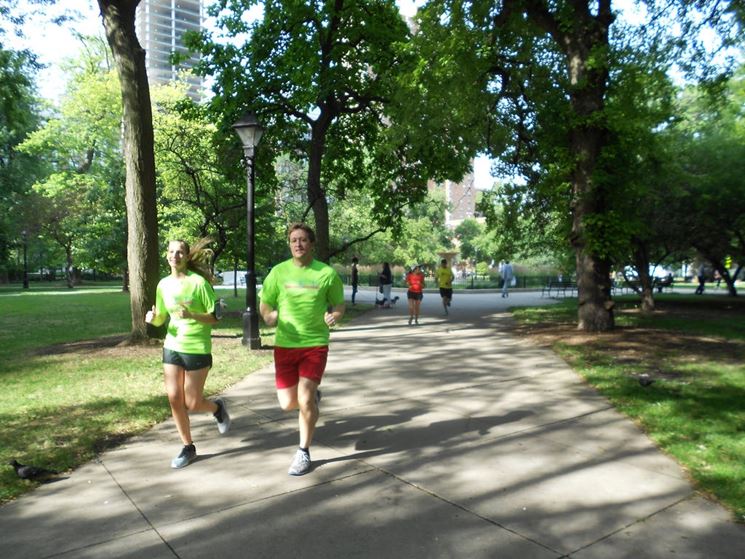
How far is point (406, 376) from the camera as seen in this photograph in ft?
26.2

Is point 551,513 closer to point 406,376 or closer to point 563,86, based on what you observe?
point 406,376

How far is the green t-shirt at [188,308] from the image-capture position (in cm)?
451

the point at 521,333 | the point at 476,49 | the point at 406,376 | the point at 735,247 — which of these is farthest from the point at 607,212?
the point at 735,247

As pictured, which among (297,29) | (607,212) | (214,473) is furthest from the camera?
(297,29)

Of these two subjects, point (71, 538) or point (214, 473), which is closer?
point (71, 538)

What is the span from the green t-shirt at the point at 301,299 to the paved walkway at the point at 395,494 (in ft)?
3.37

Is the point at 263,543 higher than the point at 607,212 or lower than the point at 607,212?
lower

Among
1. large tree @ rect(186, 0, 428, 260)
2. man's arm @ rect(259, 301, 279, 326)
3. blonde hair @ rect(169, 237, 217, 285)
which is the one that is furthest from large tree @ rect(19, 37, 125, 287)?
man's arm @ rect(259, 301, 279, 326)

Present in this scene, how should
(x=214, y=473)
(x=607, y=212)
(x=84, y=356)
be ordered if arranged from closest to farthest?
(x=214, y=473), (x=84, y=356), (x=607, y=212)

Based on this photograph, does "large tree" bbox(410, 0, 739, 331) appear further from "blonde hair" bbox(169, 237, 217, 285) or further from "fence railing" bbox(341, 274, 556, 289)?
"fence railing" bbox(341, 274, 556, 289)

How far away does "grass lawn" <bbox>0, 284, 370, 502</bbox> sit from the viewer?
195 inches

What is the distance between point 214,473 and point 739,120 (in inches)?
1035

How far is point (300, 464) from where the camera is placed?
4293mm

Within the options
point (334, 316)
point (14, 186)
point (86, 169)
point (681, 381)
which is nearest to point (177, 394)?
point (334, 316)
